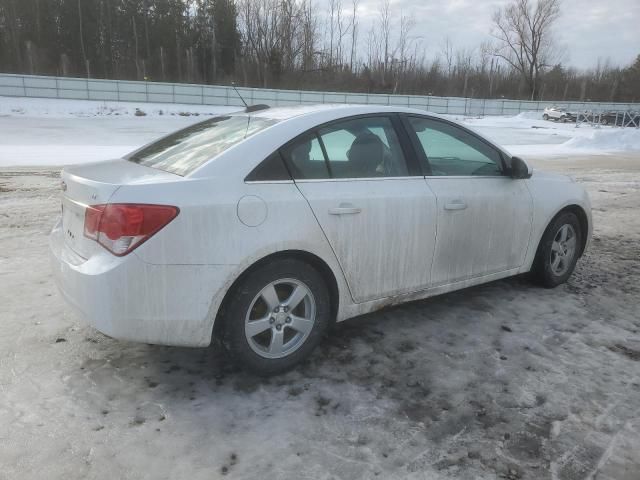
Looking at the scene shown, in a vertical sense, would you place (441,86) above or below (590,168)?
above

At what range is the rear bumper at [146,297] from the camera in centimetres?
261

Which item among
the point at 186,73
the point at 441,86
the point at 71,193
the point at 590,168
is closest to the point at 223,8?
the point at 186,73

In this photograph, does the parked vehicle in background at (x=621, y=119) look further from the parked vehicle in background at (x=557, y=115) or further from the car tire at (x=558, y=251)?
the car tire at (x=558, y=251)

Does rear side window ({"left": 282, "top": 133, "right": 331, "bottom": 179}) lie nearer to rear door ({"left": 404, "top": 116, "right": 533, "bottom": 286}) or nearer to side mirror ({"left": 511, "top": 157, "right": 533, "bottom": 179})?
rear door ({"left": 404, "top": 116, "right": 533, "bottom": 286})

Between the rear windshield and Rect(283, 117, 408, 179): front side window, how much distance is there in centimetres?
30

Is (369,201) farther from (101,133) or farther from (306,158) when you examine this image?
(101,133)

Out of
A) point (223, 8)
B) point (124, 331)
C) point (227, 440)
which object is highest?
point (223, 8)

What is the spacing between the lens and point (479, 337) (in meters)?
3.66

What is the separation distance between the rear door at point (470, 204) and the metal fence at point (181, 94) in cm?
3376

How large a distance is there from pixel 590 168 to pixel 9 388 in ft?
48.3

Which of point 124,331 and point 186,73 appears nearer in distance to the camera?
point 124,331

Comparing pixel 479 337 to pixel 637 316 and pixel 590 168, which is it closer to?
pixel 637 316

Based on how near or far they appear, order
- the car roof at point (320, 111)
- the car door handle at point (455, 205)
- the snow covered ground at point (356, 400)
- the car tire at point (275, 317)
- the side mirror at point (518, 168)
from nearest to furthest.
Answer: the snow covered ground at point (356, 400)
the car tire at point (275, 317)
the car roof at point (320, 111)
the car door handle at point (455, 205)
the side mirror at point (518, 168)

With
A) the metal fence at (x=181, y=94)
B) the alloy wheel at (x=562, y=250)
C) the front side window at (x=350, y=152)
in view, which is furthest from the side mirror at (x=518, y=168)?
the metal fence at (x=181, y=94)
